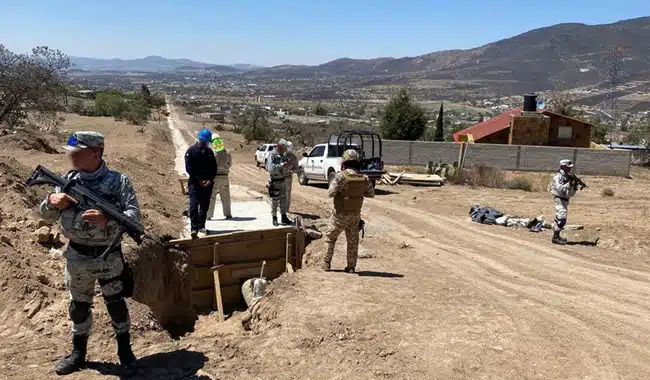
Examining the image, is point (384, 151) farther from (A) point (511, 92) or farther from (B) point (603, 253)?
(A) point (511, 92)

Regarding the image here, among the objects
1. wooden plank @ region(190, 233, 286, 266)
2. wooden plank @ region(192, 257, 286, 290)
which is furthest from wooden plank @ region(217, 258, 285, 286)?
wooden plank @ region(190, 233, 286, 266)

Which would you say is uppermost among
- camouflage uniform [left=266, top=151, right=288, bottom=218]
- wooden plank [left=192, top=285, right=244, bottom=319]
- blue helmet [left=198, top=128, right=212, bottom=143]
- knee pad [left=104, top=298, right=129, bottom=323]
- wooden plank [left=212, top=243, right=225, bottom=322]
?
blue helmet [left=198, top=128, right=212, bottom=143]

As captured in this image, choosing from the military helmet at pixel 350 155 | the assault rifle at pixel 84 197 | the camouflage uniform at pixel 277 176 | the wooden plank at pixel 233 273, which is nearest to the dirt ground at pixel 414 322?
the wooden plank at pixel 233 273

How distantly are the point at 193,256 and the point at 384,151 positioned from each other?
732 inches

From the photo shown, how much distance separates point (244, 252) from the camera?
409 inches

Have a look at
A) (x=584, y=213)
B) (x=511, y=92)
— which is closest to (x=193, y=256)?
(x=584, y=213)

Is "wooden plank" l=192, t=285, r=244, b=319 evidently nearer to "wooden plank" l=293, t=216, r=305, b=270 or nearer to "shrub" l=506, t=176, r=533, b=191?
"wooden plank" l=293, t=216, r=305, b=270

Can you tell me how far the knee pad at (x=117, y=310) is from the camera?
487 cm

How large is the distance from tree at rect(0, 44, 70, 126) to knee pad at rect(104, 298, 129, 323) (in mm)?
22788

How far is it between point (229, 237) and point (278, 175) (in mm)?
1443

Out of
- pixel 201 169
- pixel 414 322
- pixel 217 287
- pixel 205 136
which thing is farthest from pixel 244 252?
pixel 414 322

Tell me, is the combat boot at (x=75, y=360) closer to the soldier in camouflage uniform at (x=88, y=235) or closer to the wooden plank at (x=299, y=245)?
the soldier in camouflage uniform at (x=88, y=235)

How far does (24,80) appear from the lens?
79.7 feet

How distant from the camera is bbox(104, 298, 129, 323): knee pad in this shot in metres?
4.87
